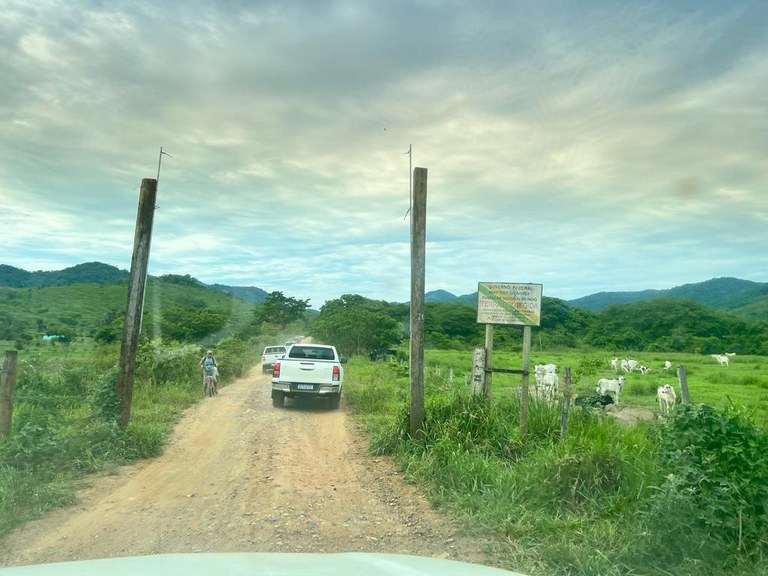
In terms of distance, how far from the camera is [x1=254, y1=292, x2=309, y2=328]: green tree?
8056cm

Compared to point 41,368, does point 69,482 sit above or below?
below

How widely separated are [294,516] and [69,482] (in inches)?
126

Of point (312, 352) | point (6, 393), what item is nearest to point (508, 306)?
point (6, 393)

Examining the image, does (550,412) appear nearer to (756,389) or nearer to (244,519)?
(244,519)

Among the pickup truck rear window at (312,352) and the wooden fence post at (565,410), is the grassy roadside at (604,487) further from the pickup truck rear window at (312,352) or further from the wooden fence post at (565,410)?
the pickup truck rear window at (312,352)

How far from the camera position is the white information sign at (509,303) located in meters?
9.45

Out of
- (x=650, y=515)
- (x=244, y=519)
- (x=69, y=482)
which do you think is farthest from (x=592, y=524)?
(x=69, y=482)

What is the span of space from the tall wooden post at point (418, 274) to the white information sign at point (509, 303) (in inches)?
41.6

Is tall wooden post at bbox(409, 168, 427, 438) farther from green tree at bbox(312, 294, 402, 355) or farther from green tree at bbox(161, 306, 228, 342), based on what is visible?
green tree at bbox(312, 294, 402, 355)

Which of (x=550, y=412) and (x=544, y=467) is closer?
(x=544, y=467)

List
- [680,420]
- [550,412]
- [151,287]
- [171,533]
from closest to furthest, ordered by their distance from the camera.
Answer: [680,420] → [171,533] → [550,412] → [151,287]

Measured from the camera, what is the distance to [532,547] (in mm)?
5227

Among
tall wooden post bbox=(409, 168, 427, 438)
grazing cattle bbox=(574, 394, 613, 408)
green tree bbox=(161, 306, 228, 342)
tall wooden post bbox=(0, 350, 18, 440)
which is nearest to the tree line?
green tree bbox=(161, 306, 228, 342)

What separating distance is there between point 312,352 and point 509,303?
9642 mm
